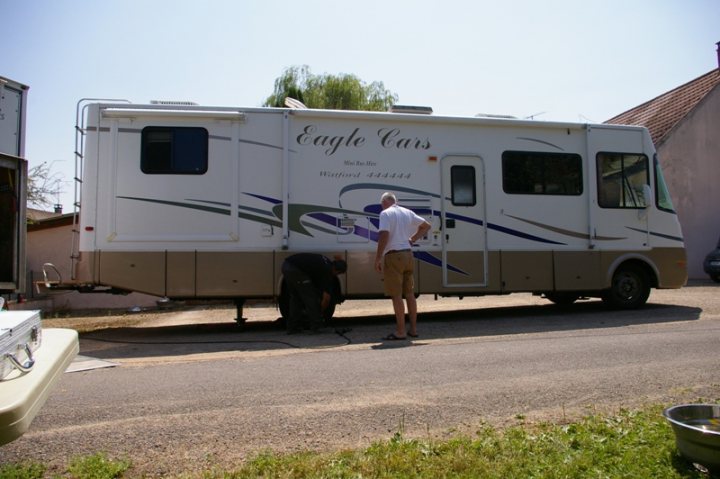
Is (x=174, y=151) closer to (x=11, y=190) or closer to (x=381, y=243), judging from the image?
(x=381, y=243)

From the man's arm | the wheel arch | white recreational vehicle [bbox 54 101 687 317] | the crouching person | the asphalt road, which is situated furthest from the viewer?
the wheel arch

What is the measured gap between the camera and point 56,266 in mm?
14312

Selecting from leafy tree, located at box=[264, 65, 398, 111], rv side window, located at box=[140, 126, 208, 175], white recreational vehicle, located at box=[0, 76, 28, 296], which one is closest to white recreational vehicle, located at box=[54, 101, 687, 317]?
rv side window, located at box=[140, 126, 208, 175]

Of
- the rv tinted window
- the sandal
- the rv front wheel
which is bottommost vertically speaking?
the sandal

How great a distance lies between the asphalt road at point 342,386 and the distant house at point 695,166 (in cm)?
1129

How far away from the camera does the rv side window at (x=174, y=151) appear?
828 centimetres

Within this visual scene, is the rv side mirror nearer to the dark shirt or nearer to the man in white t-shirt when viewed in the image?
the man in white t-shirt

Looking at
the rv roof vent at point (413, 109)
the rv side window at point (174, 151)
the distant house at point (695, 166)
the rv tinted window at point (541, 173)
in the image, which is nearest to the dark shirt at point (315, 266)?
the rv side window at point (174, 151)

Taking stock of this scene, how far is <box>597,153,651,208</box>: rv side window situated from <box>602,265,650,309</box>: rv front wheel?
3.83 ft

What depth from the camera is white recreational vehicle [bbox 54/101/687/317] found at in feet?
26.9

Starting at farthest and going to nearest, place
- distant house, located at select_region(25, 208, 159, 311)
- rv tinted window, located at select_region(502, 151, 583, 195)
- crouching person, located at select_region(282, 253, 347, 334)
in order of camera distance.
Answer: distant house, located at select_region(25, 208, 159, 311) → rv tinted window, located at select_region(502, 151, 583, 195) → crouching person, located at select_region(282, 253, 347, 334)

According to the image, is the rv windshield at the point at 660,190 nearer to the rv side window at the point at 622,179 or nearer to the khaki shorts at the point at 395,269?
the rv side window at the point at 622,179

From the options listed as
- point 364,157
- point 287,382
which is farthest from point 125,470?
point 364,157

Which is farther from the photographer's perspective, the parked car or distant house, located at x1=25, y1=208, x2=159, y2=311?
the parked car
